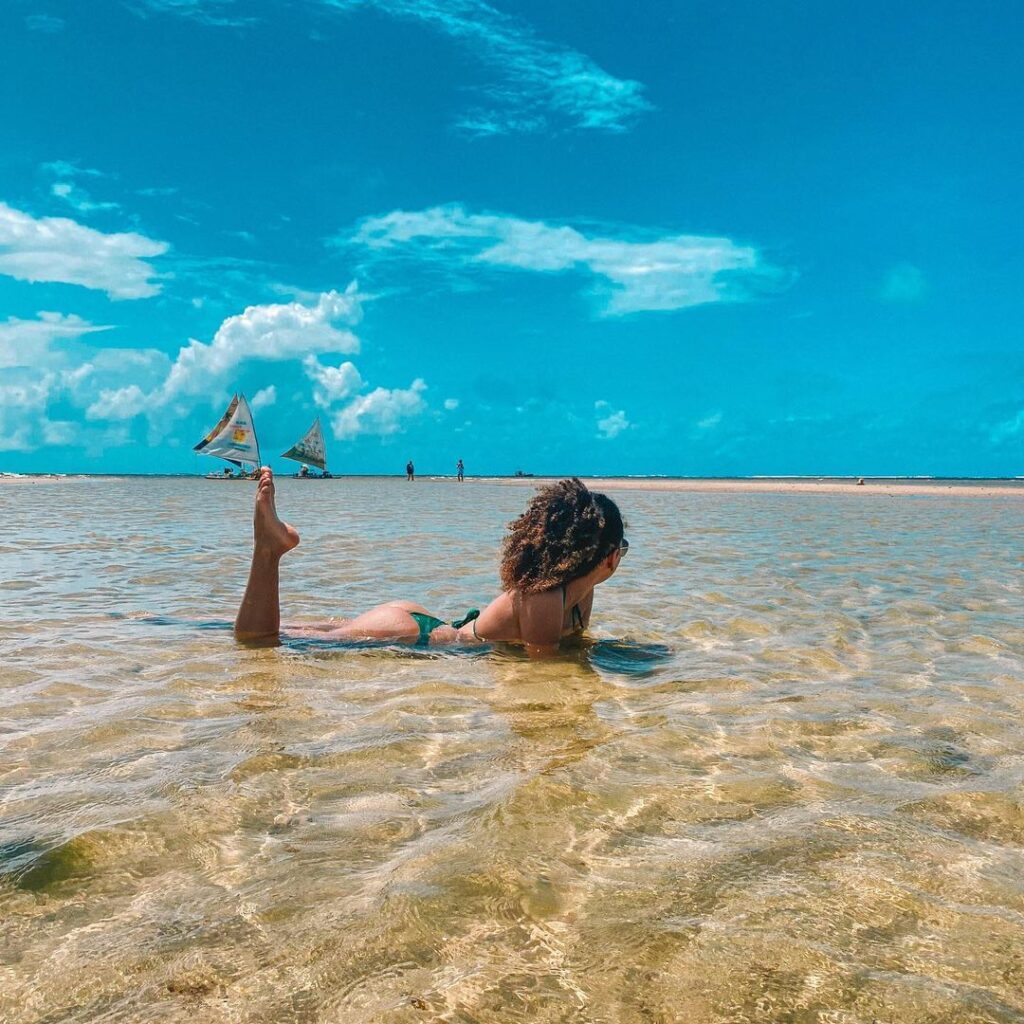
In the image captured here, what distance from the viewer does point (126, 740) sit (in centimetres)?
395

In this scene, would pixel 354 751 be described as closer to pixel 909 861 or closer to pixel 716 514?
pixel 909 861

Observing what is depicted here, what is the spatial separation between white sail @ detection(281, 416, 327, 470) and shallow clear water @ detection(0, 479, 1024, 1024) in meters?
66.7

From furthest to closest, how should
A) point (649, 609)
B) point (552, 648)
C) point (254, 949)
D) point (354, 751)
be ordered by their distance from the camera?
point (649, 609)
point (552, 648)
point (354, 751)
point (254, 949)

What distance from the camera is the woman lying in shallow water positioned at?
236 inches

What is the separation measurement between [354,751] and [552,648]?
2.63 m

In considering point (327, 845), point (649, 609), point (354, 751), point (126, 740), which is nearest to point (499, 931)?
point (327, 845)

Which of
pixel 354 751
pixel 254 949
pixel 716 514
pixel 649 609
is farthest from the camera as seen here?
pixel 716 514

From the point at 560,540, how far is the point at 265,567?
7.50 feet

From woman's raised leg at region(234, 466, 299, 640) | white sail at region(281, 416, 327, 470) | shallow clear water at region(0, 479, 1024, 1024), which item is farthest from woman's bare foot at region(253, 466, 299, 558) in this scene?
white sail at region(281, 416, 327, 470)

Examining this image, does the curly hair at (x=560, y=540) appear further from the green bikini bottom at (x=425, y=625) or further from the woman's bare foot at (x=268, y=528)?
the woman's bare foot at (x=268, y=528)

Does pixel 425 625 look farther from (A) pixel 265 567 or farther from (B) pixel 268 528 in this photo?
(B) pixel 268 528

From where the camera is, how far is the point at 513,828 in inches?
118

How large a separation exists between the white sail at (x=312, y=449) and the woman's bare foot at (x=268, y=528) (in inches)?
2625

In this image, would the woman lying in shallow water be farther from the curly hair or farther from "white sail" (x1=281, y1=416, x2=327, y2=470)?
Result: "white sail" (x1=281, y1=416, x2=327, y2=470)
